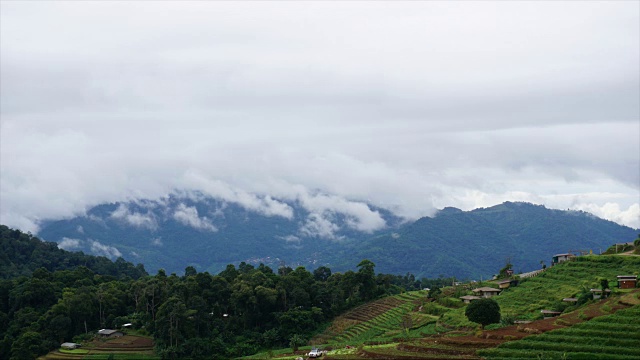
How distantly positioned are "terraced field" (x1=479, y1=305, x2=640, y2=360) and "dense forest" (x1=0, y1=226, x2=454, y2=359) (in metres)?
28.8

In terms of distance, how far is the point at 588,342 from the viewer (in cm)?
4003

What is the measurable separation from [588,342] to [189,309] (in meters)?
46.0

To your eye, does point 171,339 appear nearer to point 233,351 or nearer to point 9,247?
point 233,351

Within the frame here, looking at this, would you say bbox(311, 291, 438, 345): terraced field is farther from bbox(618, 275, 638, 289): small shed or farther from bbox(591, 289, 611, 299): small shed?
bbox(618, 275, 638, 289): small shed

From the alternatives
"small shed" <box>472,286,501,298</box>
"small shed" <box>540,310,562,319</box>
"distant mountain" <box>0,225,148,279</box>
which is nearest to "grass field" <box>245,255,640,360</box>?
"small shed" <box>540,310,562,319</box>

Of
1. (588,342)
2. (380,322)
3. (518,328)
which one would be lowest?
(588,342)

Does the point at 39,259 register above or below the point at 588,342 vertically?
above

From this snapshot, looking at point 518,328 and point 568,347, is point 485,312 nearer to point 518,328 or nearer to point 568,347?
point 518,328

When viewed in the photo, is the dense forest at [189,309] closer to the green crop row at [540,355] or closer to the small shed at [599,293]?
the green crop row at [540,355]

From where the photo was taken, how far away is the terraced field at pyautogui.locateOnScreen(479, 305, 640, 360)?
3850 cm

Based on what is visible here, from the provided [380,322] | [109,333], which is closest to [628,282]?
[380,322]

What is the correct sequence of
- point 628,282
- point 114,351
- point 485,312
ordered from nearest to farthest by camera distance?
point 485,312
point 628,282
point 114,351

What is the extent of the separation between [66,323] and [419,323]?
140 feet

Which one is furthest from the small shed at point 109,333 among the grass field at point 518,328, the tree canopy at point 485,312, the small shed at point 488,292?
the tree canopy at point 485,312
